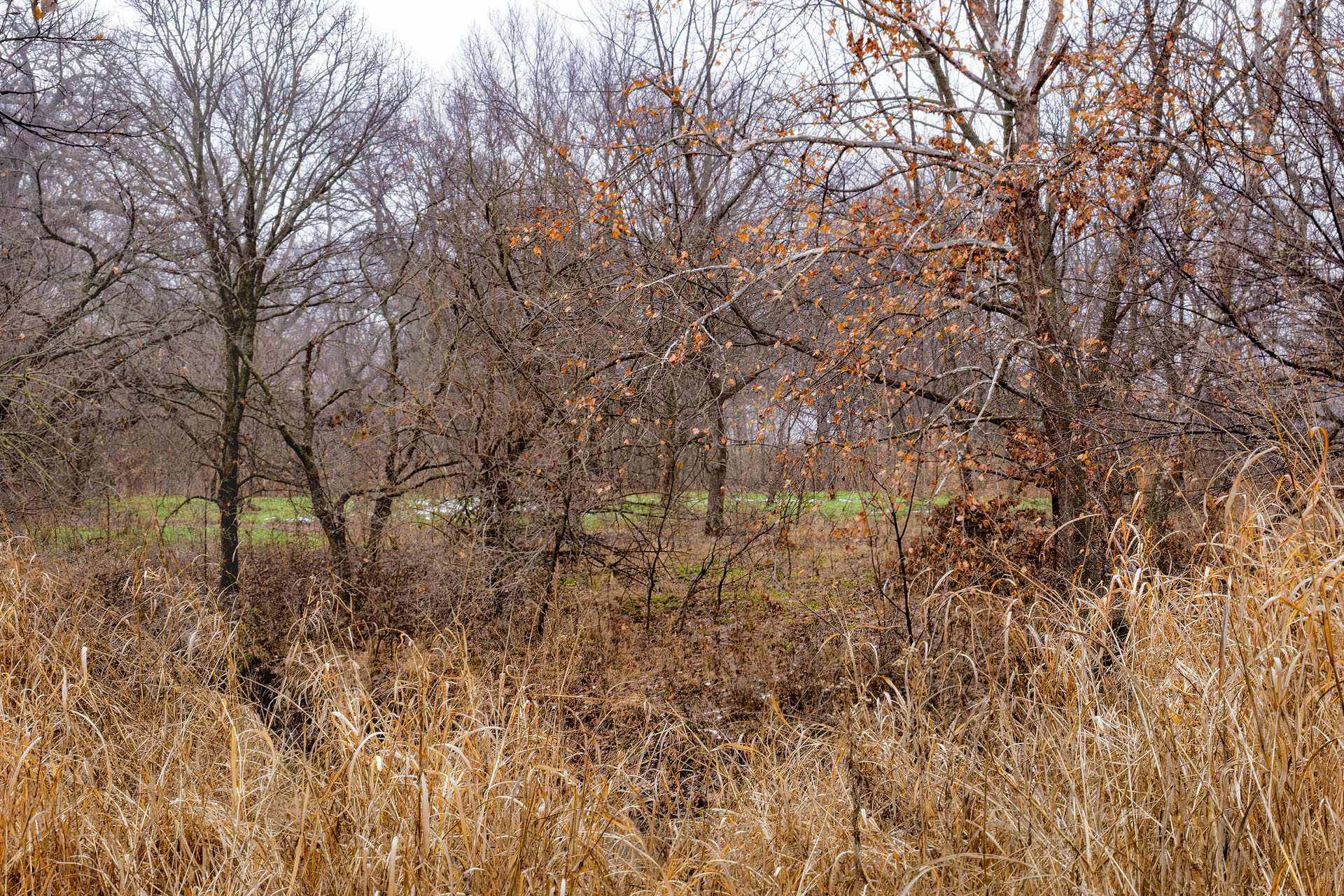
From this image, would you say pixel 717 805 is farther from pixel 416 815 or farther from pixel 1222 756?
pixel 1222 756

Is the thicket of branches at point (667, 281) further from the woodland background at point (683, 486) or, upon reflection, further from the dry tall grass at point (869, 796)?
the dry tall grass at point (869, 796)

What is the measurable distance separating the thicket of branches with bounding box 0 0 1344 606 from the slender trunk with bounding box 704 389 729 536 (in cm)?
9

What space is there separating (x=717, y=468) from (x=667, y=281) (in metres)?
2.65

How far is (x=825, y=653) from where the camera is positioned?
264 inches

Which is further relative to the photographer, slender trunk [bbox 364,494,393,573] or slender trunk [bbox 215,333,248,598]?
slender trunk [bbox 215,333,248,598]

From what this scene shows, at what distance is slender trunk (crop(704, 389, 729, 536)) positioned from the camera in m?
8.88

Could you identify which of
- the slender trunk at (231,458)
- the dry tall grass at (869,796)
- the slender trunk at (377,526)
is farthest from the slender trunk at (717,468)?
the slender trunk at (231,458)

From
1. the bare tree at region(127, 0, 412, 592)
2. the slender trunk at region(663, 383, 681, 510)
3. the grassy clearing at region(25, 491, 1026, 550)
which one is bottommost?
the grassy clearing at region(25, 491, 1026, 550)

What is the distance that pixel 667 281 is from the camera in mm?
7688

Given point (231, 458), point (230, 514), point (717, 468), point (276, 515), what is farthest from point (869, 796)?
point (276, 515)

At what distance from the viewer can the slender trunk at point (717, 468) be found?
8.88m

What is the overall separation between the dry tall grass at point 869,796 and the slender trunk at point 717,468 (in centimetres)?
438

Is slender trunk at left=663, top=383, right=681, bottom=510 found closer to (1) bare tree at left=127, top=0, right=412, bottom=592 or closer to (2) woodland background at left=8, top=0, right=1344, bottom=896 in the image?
(2) woodland background at left=8, top=0, right=1344, bottom=896

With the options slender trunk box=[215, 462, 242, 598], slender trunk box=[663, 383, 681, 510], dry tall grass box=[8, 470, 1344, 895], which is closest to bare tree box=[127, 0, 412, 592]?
slender trunk box=[215, 462, 242, 598]
